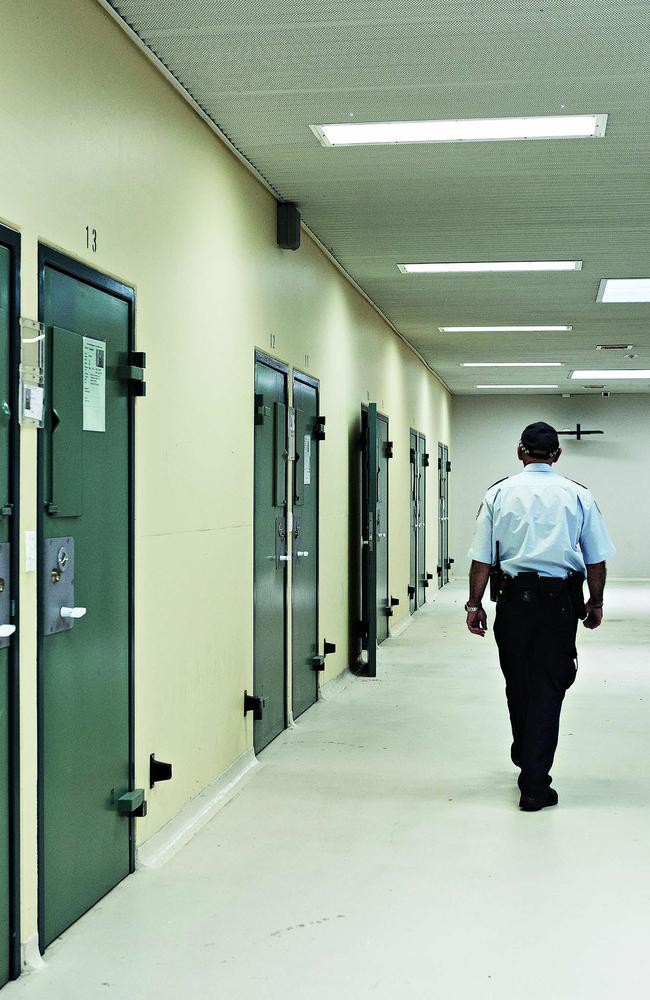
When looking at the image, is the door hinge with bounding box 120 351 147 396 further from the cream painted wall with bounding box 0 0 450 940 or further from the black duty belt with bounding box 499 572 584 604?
the black duty belt with bounding box 499 572 584 604

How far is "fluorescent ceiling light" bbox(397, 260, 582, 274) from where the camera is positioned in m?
7.14

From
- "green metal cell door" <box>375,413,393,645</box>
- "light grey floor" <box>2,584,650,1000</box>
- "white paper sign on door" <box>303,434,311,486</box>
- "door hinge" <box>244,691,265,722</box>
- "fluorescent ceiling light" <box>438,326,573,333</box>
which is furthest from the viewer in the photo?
"fluorescent ceiling light" <box>438,326,573,333</box>

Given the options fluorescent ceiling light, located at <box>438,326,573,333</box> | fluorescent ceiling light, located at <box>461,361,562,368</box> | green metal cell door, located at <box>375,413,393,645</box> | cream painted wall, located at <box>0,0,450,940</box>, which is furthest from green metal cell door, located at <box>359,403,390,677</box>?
fluorescent ceiling light, located at <box>461,361,562,368</box>

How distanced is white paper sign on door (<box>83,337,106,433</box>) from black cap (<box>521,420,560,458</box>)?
6.23 feet

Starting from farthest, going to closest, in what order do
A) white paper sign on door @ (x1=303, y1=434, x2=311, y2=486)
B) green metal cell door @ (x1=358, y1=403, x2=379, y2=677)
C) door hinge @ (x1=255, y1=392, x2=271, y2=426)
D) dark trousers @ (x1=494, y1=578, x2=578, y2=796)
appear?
1. green metal cell door @ (x1=358, y1=403, x2=379, y2=677)
2. white paper sign on door @ (x1=303, y1=434, x2=311, y2=486)
3. door hinge @ (x1=255, y1=392, x2=271, y2=426)
4. dark trousers @ (x1=494, y1=578, x2=578, y2=796)

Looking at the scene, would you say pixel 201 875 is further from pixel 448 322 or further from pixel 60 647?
pixel 448 322

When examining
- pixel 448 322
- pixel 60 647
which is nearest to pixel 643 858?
pixel 60 647

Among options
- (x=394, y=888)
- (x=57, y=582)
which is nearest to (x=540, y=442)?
(x=394, y=888)

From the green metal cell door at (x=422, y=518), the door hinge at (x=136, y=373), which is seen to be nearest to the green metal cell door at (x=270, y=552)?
the door hinge at (x=136, y=373)

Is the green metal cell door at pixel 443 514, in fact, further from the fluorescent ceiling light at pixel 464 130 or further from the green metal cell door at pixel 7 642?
the green metal cell door at pixel 7 642

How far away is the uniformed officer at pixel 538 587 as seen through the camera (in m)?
4.22

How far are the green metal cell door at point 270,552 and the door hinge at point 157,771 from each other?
50.2 inches

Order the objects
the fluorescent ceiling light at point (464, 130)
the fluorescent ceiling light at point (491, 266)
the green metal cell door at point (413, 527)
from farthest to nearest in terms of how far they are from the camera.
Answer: the green metal cell door at point (413, 527) → the fluorescent ceiling light at point (491, 266) → the fluorescent ceiling light at point (464, 130)

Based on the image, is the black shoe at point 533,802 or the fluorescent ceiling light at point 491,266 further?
the fluorescent ceiling light at point 491,266
